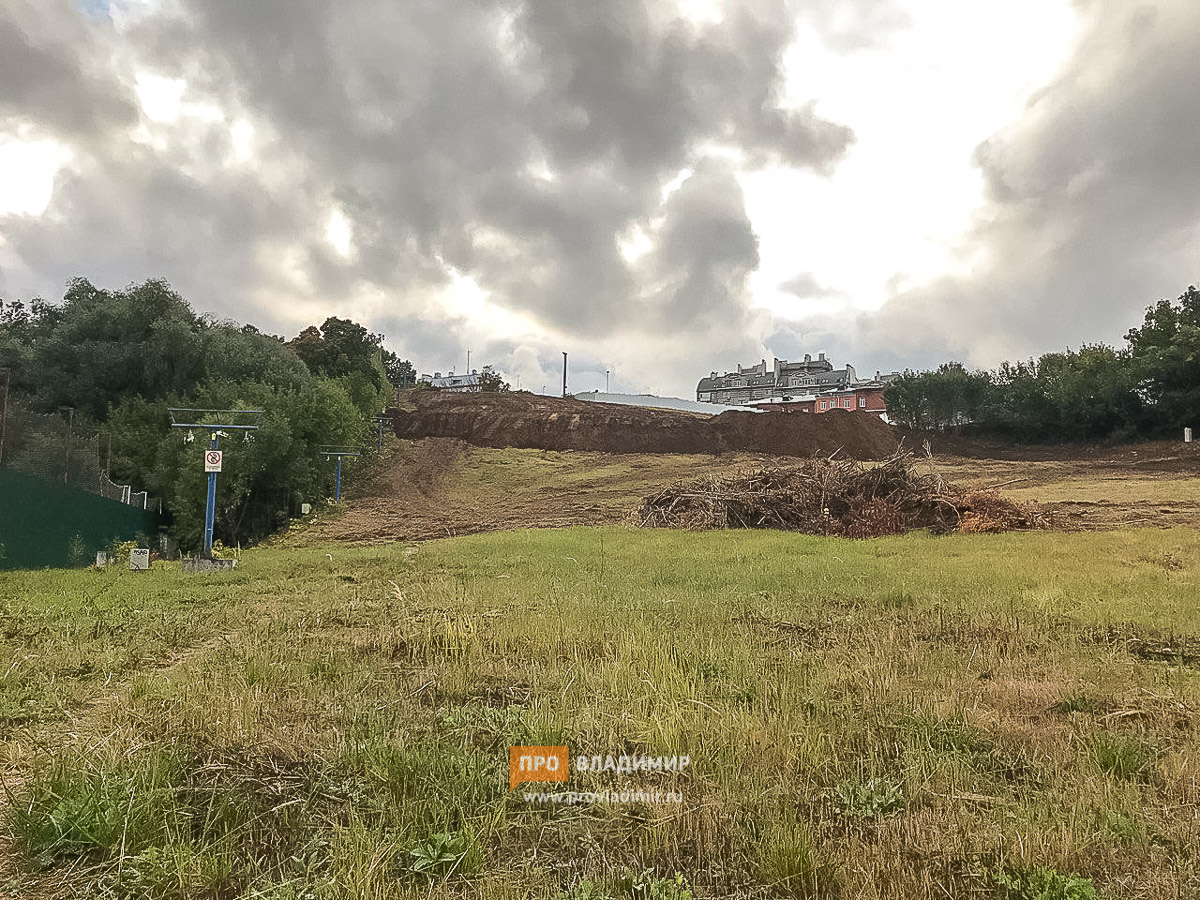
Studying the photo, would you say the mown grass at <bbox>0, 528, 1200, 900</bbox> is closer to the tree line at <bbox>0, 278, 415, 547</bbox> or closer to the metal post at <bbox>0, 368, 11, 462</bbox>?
the metal post at <bbox>0, 368, 11, 462</bbox>

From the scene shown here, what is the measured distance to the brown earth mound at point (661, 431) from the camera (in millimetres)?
42781

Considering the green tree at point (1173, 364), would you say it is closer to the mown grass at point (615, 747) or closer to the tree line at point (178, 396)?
the mown grass at point (615, 747)

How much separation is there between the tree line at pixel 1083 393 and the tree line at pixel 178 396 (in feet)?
135

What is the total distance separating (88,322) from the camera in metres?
35.6

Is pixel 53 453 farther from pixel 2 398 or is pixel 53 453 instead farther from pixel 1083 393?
pixel 1083 393

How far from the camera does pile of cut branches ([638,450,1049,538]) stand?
16.8 metres

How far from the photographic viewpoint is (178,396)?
33.6m

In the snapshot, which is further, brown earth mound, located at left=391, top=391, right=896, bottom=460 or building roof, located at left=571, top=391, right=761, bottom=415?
building roof, located at left=571, top=391, right=761, bottom=415

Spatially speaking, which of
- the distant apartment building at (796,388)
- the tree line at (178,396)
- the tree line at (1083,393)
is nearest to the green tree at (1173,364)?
the tree line at (1083,393)

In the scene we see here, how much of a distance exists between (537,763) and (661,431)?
134 ft

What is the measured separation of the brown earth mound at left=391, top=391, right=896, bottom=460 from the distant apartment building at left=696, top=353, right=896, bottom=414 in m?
28.5

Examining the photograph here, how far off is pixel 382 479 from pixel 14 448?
19.7 metres

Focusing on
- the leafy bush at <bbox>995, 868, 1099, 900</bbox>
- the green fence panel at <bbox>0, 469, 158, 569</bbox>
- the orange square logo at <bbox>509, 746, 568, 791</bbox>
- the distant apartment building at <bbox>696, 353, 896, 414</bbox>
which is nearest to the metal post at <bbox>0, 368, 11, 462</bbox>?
the green fence panel at <bbox>0, 469, 158, 569</bbox>

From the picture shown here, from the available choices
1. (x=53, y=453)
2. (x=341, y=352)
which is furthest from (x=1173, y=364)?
(x=341, y=352)
